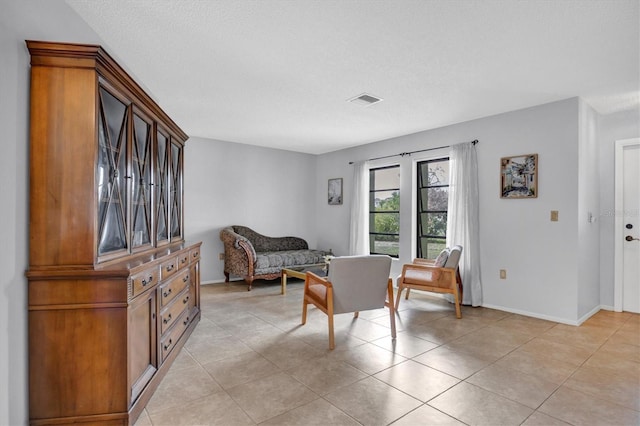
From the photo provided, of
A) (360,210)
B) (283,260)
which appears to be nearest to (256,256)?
(283,260)

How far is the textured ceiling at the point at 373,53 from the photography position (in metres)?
2.12

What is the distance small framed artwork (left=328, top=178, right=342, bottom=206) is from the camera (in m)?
6.64

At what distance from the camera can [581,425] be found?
1889 mm

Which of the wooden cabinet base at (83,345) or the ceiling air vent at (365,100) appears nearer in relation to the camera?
the wooden cabinet base at (83,345)

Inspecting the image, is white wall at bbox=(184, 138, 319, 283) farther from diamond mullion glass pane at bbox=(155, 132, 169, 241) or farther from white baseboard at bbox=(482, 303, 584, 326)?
white baseboard at bbox=(482, 303, 584, 326)

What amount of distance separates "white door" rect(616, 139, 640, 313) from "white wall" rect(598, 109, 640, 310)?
6 centimetres

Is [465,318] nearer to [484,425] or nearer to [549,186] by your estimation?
[549,186]

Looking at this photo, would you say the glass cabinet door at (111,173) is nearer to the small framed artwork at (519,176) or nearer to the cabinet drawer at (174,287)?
the cabinet drawer at (174,287)

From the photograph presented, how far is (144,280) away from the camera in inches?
81.0

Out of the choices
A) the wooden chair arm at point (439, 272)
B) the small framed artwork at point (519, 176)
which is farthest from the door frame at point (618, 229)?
the wooden chair arm at point (439, 272)

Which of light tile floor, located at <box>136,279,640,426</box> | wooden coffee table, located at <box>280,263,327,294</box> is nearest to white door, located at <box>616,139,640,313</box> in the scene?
light tile floor, located at <box>136,279,640,426</box>

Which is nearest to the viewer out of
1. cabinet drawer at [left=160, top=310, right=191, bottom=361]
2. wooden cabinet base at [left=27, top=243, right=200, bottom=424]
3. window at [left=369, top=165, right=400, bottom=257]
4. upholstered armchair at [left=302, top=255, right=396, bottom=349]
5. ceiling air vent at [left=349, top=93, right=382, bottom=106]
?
wooden cabinet base at [left=27, top=243, right=200, bottom=424]

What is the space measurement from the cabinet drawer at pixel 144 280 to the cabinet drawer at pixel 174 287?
19cm

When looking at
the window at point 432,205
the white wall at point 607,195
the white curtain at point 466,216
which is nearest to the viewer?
the white wall at point 607,195
